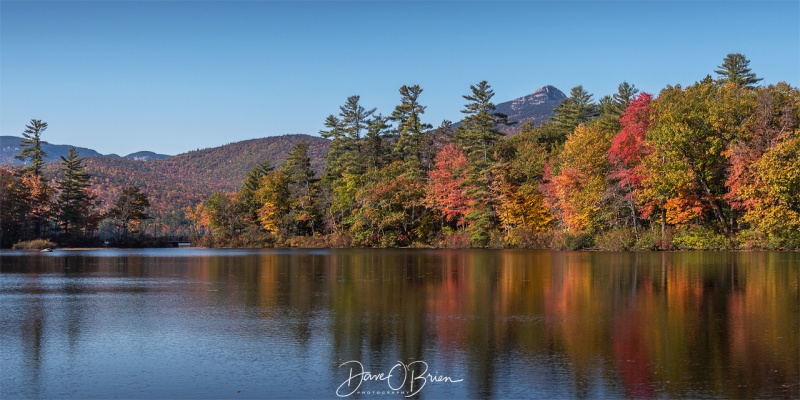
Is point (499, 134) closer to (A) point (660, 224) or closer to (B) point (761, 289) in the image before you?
(A) point (660, 224)

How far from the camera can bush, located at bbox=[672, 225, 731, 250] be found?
178 feet

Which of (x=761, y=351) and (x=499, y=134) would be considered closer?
(x=761, y=351)

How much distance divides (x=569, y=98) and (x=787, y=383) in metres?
97.8

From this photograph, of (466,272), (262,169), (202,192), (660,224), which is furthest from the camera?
(202,192)

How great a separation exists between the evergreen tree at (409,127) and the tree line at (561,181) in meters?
0.19

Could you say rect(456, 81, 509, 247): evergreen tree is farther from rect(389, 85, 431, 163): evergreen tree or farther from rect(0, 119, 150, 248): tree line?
rect(0, 119, 150, 248): tree line

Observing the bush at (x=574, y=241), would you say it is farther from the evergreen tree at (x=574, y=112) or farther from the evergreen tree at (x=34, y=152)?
the evergreen tree at (x=34, y=152)

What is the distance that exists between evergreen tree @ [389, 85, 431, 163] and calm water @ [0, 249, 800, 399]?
5915cm

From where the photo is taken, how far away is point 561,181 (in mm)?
65188

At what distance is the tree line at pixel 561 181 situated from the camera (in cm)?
5359

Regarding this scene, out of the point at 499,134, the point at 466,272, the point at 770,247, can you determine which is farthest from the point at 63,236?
the point at 770,247

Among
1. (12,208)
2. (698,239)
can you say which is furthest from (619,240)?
(12,208)

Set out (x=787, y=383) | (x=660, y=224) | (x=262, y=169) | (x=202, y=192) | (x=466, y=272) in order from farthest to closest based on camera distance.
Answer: (x=202, y=192), (x=262, y=169), (x=660, y=224), (x=466, y=272), (x=787, y=383)

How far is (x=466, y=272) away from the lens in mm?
36969
